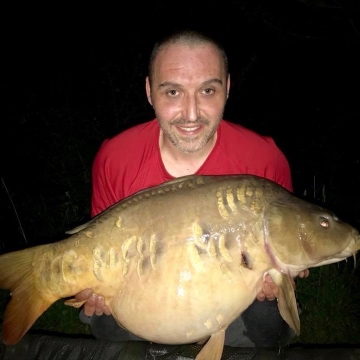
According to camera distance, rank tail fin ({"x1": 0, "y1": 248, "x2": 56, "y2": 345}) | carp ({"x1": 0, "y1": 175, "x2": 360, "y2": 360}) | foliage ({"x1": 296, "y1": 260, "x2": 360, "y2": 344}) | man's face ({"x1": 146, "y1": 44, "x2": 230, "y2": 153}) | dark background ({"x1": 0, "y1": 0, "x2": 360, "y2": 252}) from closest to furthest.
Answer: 1. carp ({"x1": 0, "y1": 175, "x2": 360, "y2": 360})
2. tail fin ({"x1": 0, "y1": 248, "x2": 56, "y2": 345})
3. man's face ({"x1": 146, "y1": 44, "x2": 230, "y2": 153})
4. foliage ({"x1": 296, "y1": 260, "x2": 360, "y2": 344})
5. dark background ({"x1": 0, "y1": 0, "x2": 360, "y2": 252})

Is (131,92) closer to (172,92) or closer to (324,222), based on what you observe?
(172,92)

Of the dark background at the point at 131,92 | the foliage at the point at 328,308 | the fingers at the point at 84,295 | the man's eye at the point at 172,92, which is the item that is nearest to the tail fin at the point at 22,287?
the fingers at the point at 84,295

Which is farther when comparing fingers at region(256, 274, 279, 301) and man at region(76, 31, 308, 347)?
man at region(76, 31, 308, 347)

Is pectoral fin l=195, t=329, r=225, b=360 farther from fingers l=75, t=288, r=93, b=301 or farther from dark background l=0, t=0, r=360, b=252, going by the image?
dark background l=0, t=0, r=360, b=252

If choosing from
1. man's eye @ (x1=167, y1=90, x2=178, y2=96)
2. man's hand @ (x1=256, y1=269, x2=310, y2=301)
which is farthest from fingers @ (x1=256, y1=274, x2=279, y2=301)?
man's eye @ (x1=167, y1=90, x2=178, y2=96)

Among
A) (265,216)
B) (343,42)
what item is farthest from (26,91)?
(343,42)

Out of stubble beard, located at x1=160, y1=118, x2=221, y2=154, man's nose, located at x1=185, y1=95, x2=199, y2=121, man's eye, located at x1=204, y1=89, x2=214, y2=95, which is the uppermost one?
man's eye, located at x1=204, y1=89, x2=214, y2=95

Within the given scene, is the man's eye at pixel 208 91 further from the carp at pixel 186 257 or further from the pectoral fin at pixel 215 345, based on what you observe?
the pectoral fin at pixel 215 345

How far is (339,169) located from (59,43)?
14.4ft

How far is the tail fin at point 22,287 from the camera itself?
1.60m

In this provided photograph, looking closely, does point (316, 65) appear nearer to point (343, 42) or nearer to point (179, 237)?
point (343, 42)

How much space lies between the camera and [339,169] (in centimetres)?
470

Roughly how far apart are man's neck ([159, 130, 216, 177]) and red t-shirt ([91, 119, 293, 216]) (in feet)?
0.09

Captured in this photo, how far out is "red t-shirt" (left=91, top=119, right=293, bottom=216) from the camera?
204 centimetres
